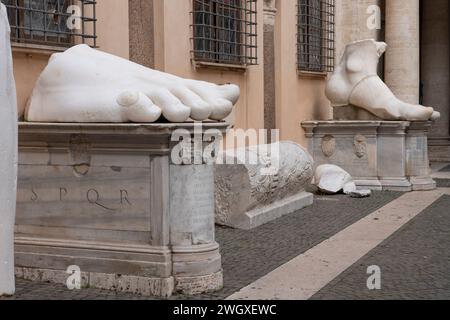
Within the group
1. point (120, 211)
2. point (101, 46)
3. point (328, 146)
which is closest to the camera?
point (120, 211)

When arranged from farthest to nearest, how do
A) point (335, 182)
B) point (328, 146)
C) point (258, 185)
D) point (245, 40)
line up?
point (328, 146) < point (335, 182) < point (245, 40) < point (258, 185)

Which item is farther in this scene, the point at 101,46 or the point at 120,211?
the point at 101,46

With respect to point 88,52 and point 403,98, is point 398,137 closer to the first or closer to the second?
point 403,98

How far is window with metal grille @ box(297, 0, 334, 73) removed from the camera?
12.6 metres

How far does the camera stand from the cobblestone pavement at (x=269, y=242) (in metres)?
5.02

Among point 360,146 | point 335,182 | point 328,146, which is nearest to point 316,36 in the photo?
point 328,146

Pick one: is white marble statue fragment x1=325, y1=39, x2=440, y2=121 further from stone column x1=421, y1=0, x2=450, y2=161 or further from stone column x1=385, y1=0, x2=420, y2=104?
stone column x1=421, y1=0, x2=450, y2=161

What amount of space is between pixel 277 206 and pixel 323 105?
5334 millimetres

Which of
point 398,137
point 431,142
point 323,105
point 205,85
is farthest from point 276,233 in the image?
point 431,142

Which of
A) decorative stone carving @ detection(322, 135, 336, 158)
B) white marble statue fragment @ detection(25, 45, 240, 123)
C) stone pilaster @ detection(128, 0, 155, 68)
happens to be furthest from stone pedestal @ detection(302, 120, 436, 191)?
white marble statue fragment @ detection(25, 45, 240, 123)

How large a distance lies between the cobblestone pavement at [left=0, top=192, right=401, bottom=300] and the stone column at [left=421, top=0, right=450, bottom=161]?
8.94m

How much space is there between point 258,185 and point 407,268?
2.27 meters

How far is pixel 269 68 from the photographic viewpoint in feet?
37.9

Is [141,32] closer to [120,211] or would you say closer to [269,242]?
[269,242]
